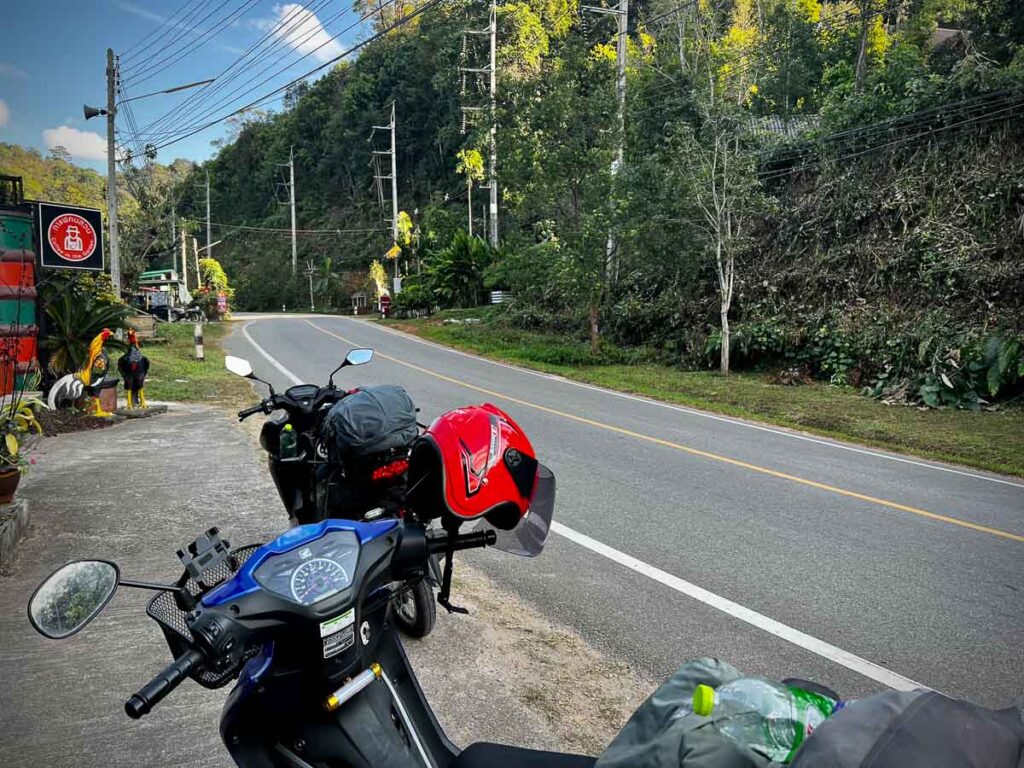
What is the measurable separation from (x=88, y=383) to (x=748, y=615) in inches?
375

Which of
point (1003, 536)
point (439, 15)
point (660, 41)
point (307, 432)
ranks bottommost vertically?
point (1003, 536)

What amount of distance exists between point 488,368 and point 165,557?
526 inches

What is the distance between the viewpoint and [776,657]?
Answer: 3889mm

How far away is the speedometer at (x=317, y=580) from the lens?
1.71 meters

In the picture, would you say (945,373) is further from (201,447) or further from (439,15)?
(439,15)

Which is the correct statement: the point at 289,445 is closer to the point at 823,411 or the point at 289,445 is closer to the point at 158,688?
the point at 158,688

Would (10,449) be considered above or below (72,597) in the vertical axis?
below

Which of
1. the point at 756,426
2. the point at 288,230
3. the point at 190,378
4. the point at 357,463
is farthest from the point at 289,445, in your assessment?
the point at 288,230

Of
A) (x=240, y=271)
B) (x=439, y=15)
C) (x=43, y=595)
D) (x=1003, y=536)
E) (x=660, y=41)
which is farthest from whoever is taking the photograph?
(x=240, y=271)

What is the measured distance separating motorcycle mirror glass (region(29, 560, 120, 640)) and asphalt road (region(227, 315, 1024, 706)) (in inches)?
113

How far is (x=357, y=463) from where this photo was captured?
361cm

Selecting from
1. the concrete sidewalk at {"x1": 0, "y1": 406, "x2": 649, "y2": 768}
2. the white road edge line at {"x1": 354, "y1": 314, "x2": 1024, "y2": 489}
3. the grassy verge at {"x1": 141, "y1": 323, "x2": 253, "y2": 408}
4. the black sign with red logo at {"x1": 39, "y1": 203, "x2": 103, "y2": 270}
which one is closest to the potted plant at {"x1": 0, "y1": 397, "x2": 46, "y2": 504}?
the concrete sidewalk at {"x1": 0, "y1": 406, "x2": 649, "y2": 768}

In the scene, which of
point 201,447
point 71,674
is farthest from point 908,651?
point 201,447

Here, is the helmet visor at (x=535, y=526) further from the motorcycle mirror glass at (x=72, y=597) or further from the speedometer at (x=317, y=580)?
the motorcycle mirror glass at (x=72, y=597)
